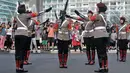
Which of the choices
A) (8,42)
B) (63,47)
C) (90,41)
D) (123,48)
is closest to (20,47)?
(63,47)

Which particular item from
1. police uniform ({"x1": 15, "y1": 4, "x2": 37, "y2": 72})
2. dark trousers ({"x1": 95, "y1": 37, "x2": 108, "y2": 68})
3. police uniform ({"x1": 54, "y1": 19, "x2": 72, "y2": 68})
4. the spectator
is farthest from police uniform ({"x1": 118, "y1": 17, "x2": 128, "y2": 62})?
the spectator

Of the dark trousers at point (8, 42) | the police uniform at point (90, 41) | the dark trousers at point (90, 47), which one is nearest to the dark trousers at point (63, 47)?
the police uniform at point (90, 41)

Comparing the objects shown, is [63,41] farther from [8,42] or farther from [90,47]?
[8,42]

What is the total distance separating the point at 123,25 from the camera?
46.5 feet

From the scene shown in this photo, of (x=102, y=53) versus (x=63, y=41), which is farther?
(x=63, y=41)

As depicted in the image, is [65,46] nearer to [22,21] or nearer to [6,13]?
[22,21]

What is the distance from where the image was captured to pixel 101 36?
10.2m

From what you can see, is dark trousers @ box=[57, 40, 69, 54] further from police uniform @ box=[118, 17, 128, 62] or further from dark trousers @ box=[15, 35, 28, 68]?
police uniform @ box=[118, 17, 128, 62]

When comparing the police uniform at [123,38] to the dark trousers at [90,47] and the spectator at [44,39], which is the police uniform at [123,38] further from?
the spectator at [44,39]

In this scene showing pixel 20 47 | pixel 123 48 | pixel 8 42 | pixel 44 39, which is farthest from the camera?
pixel 44 39

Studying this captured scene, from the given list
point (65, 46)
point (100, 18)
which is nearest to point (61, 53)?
point (65, 46)

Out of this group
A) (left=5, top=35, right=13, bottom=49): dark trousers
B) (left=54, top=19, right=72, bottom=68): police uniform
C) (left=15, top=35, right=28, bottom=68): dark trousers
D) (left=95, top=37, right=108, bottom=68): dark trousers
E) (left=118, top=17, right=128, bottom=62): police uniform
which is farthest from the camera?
(left=5, top=35, right=13, bottom=49): dark trousers

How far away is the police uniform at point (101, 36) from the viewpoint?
10.2 meters

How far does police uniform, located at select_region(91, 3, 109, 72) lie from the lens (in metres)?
10.2
